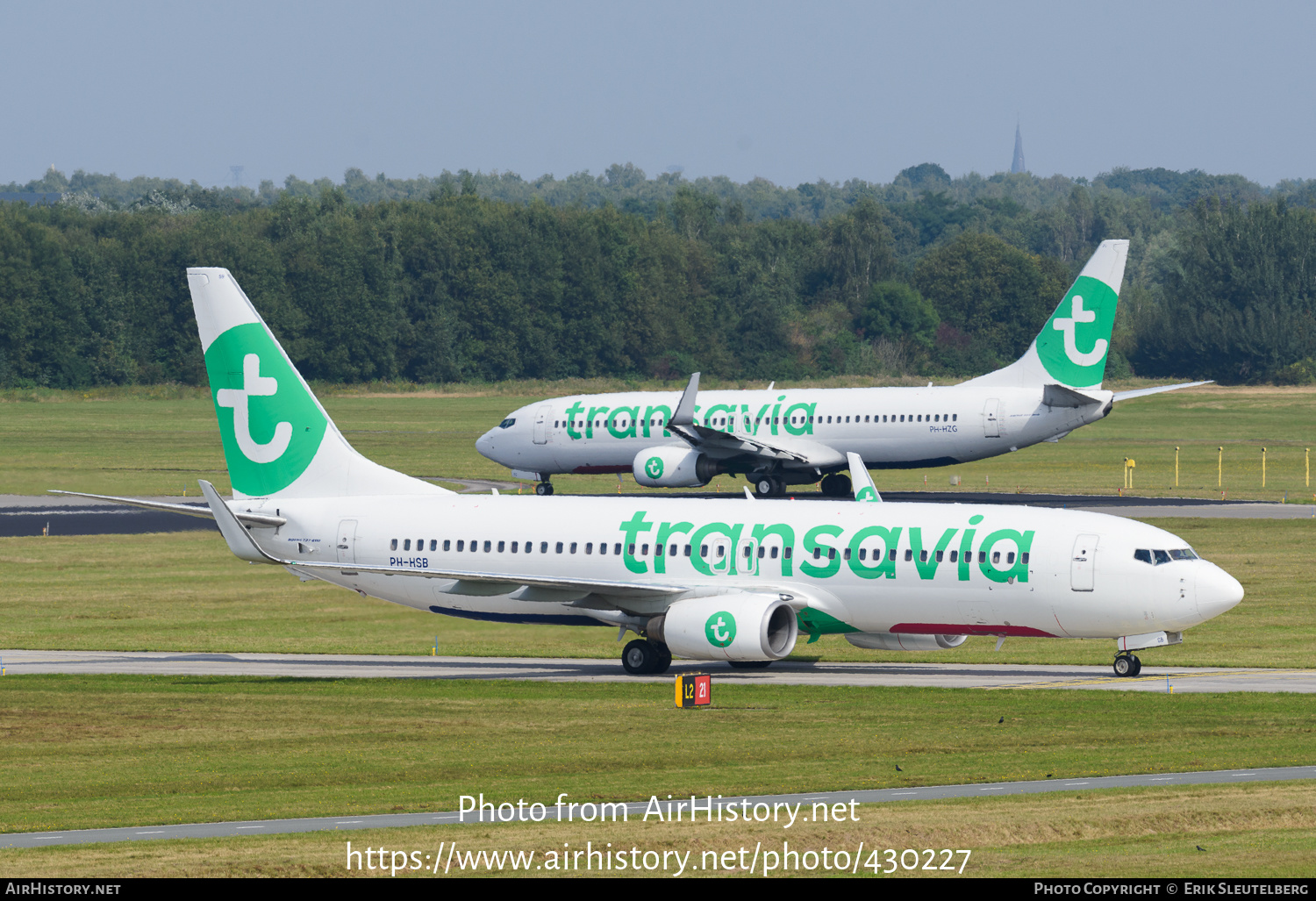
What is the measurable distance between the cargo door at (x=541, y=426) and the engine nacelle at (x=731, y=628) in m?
48.4

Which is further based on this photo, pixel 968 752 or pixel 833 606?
pixel 833 606

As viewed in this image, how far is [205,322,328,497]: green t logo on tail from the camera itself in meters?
48.9

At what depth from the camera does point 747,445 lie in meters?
84.4

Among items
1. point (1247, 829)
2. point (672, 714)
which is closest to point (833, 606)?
point (672, 714)

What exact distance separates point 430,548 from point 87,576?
22.6 metres

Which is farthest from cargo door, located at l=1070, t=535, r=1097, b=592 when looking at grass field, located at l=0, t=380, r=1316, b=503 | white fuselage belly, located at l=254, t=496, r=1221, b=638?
grass field, located at l=0, t=380, r=1316, b=503

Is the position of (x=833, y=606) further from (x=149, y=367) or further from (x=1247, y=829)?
(x=149, y=367)

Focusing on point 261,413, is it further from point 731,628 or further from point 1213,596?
point 1213,596

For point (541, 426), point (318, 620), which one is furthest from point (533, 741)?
point (541, 426)

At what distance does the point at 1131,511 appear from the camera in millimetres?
80062

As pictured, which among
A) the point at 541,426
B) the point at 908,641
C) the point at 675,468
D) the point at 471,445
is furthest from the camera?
the point at 471,445

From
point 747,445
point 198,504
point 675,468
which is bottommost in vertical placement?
point 198,504

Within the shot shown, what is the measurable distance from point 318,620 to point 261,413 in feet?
27.3
